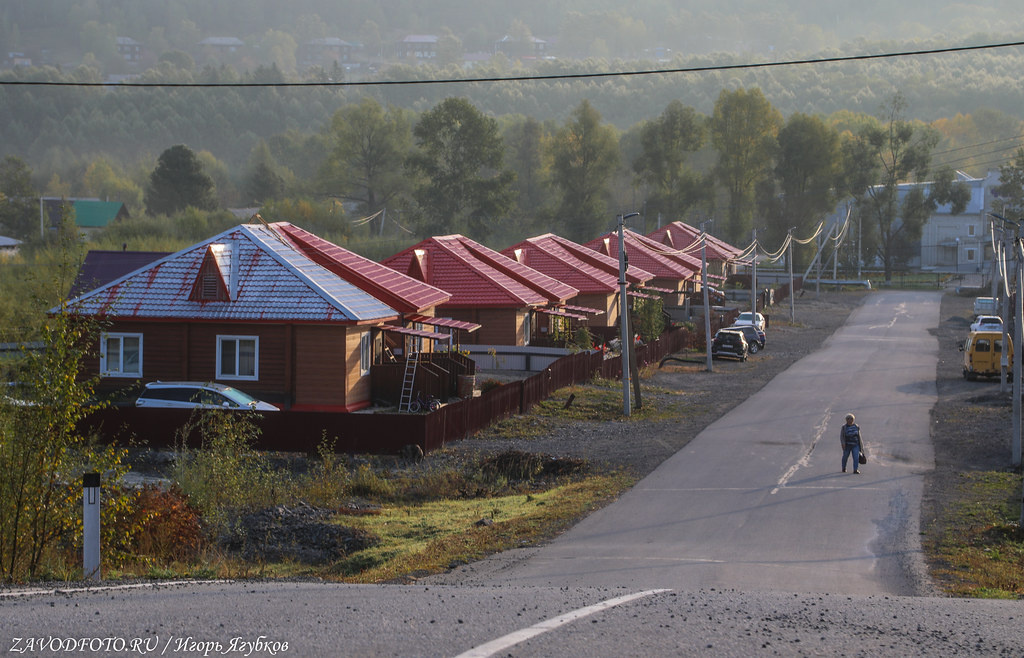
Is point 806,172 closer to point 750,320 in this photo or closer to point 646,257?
point 646,257

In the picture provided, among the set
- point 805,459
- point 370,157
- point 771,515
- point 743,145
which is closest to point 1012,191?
point 743,145

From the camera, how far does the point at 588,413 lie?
100ft

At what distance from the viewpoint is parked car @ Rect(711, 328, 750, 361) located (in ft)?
148

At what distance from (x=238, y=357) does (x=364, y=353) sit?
362cm

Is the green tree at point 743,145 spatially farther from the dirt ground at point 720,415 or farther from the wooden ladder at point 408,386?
the wooden ladder at point 408,386

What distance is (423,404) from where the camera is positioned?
2908cm

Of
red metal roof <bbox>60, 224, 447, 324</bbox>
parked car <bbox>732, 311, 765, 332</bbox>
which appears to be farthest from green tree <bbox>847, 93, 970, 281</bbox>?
red metal roof <bbox>60, 224, 447, 324</bbox>

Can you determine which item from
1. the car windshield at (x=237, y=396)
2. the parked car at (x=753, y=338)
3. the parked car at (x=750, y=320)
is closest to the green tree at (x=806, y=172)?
the parked car at (x=750, y=320)

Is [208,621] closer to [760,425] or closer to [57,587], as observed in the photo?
[57,587]

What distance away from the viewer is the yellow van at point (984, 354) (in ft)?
123

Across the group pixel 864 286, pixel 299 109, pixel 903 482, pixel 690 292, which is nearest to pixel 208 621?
pixel 903 482

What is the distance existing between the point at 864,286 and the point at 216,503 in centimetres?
8196

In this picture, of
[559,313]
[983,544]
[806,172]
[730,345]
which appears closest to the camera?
[983,544]

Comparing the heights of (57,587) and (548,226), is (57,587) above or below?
below
